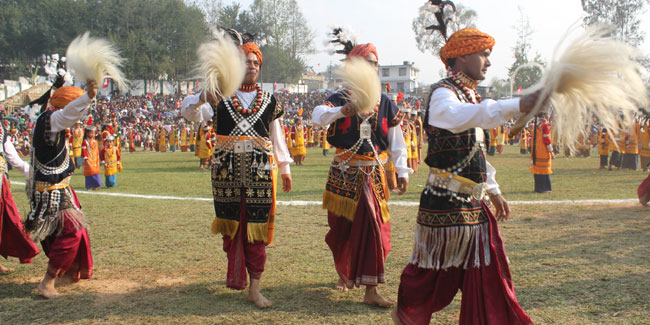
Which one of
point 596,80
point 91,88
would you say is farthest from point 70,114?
point 596,80

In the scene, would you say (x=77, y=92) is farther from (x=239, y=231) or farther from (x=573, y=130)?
(x=573, y=130)

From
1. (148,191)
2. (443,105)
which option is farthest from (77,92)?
(148,191)

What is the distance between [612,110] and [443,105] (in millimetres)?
863

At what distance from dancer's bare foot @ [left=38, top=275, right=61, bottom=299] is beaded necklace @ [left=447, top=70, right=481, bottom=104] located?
3.95 metres

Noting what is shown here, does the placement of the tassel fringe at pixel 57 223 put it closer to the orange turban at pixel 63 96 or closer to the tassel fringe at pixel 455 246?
the orange turban at pixel 63 96

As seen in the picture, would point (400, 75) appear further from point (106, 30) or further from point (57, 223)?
point (57, 223)

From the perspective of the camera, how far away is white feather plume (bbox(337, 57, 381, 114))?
3.98 m

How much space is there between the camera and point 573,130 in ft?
8.29

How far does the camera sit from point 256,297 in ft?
13.7

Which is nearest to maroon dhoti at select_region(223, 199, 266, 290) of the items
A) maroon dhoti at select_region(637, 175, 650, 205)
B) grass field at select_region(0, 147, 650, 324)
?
grass field at select_region(0, 147, 650, 324)

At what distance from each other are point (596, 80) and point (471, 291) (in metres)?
1.46

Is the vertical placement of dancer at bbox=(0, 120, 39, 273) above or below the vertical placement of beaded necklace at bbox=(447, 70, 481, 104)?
below

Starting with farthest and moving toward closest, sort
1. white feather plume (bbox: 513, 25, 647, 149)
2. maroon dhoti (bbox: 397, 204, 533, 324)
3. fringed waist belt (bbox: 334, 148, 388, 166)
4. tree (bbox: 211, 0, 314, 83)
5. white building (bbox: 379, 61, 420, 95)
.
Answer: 1. white building (bbox: 379, 61, 420, 95)
2. tree (bbox: 211, 0, 314, 83)
3. fringed waist belt (bbox: 334, 148, 388, 166)
4. maroon dhoti (bbox: 397, 204, 533, 324)
5. white feather plume (bbox: 513, 25, 647, 149)

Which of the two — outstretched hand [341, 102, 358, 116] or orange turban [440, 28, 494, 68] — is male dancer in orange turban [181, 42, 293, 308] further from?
orange turban [440, 28, 494, 68]
